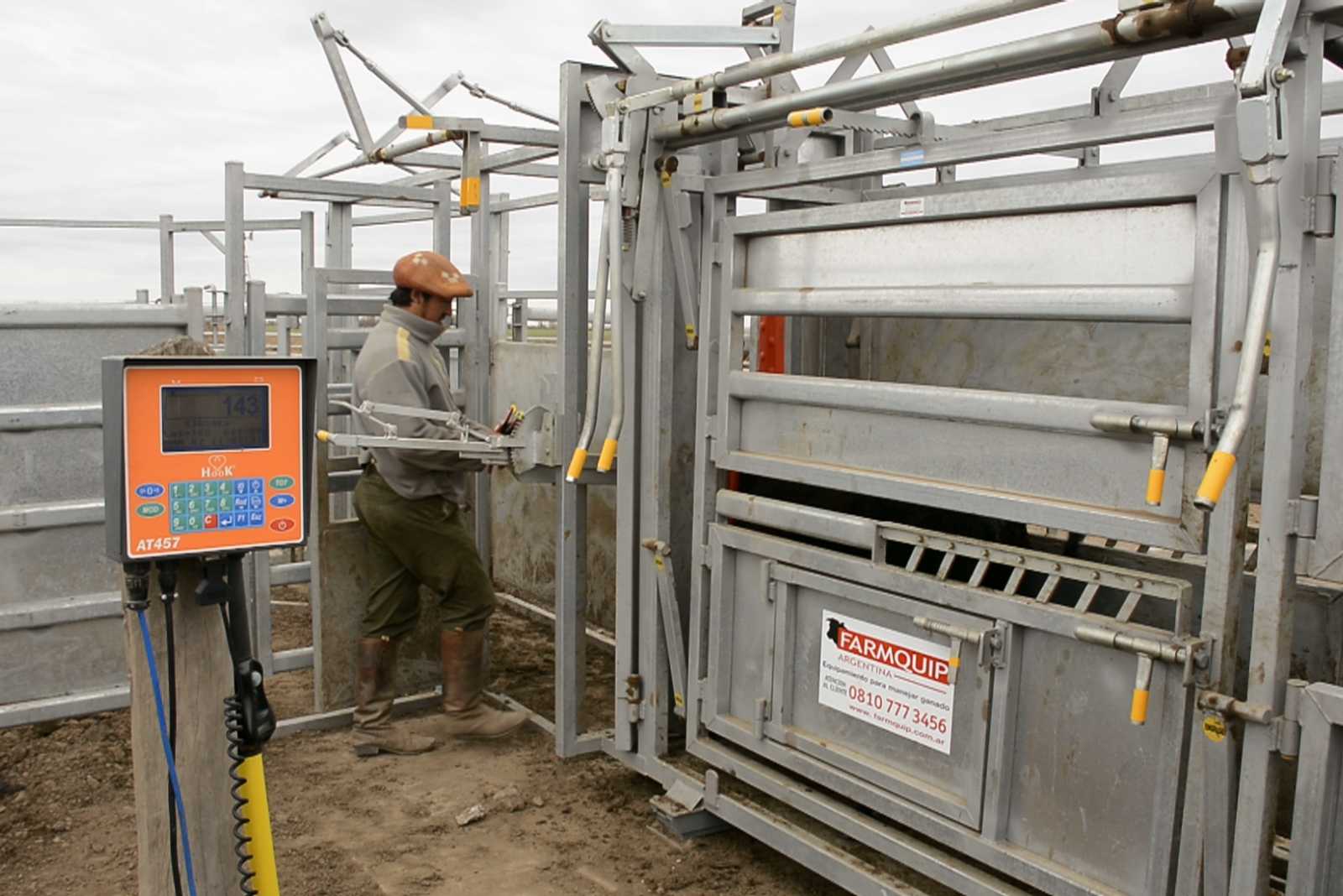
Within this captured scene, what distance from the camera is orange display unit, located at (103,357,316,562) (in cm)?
218

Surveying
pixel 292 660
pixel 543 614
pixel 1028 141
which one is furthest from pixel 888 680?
pixel 543 614

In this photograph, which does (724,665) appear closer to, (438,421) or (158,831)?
(438,421)

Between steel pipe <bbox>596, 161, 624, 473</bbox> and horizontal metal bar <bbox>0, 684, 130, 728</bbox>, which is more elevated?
steel pipe <bbox>596, 161, 624, 473</bbox>

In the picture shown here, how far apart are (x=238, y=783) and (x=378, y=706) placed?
2658 mm

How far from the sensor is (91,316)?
4641 millimetres

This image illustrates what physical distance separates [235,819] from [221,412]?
2.61 feet

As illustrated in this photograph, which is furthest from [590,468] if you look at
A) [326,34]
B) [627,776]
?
[326,34]

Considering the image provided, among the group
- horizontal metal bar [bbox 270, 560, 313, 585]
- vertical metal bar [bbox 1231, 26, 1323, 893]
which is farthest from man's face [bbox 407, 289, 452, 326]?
vertical metal bar [bbox 1231, 26, 1323, 893]

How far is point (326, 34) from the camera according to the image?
4.79 meters

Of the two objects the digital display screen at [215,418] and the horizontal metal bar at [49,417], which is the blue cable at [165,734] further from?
the horizontal metal bar at [49,417]

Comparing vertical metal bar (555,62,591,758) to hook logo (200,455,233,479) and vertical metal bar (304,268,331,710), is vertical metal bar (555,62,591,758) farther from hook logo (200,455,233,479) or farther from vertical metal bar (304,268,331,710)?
hook logo (200,455,233,479)

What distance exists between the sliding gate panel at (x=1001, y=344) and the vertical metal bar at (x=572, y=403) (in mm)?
790

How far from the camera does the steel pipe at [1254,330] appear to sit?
2.20m

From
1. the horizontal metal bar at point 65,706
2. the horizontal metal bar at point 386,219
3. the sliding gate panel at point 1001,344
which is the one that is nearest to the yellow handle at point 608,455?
the sliding gate panel at point 1001,344
